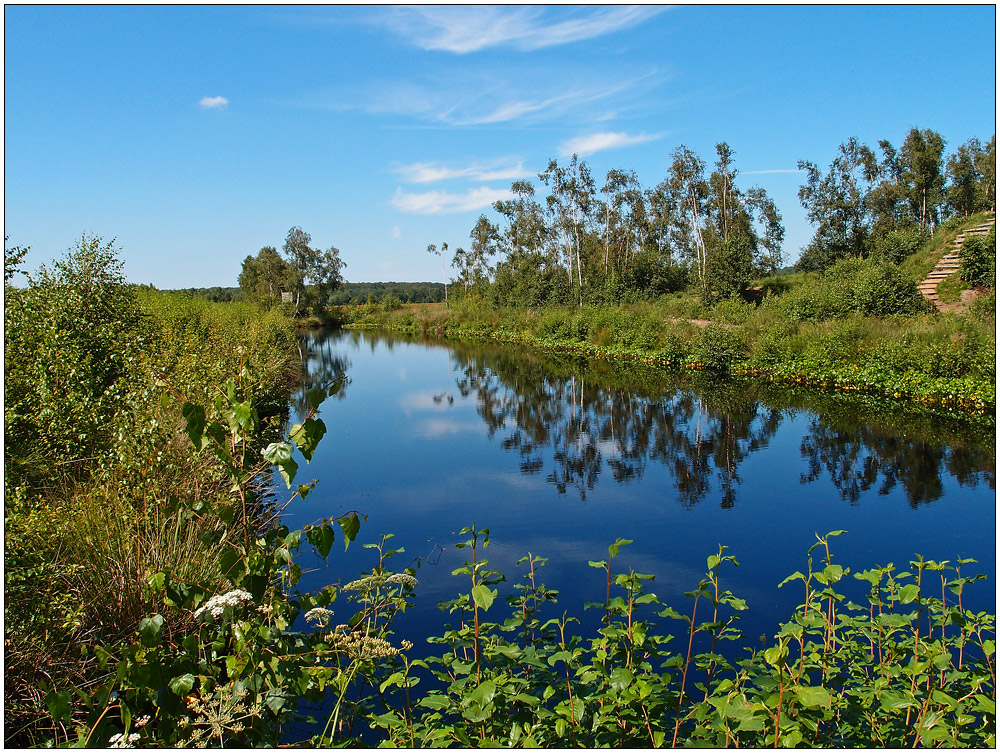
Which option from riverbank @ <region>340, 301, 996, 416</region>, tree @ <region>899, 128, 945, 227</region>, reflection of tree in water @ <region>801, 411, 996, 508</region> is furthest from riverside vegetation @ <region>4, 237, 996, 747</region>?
tree @ <region>899, 128, 945, 227</region>

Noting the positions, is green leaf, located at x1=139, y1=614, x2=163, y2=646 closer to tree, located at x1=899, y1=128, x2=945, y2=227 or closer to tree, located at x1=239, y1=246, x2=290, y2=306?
tree, located at x1=899, y1=128, x2=945, y2=227

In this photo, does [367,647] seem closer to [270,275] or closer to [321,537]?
[321,537]

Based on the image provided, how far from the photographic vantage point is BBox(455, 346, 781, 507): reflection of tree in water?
9.88 meters

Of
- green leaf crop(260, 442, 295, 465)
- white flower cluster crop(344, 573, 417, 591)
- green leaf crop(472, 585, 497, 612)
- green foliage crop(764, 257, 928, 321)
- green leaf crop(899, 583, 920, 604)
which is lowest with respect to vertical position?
green leaf crop(899, 583, 920, 604)

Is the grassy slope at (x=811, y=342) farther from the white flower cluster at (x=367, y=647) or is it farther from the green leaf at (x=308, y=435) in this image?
the green leaf at (x=308, y=435)

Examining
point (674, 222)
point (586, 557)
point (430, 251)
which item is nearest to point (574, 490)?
point (586, 557)

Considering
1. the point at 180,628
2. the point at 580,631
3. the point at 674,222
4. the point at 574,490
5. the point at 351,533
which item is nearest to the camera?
the point at 351,533

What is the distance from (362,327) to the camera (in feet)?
188

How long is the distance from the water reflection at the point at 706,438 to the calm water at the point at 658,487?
5 centimetres

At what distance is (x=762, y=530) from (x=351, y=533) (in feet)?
19.6

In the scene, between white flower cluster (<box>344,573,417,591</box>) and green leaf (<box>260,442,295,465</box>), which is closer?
green leaf (<box>260,442,295,465</box>)

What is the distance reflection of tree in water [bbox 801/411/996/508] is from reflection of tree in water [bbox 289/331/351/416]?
9.90 meters

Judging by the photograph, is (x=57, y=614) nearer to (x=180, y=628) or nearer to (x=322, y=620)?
(x=180, y=628)

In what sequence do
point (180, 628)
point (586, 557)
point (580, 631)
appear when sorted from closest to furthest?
1. point (180, 628)
2. point (580, 631)
3. point (586, 557)
